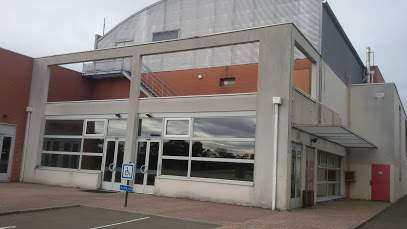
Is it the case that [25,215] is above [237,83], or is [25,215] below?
below

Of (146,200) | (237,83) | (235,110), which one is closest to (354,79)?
(237,83)

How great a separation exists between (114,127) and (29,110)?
4.97 m

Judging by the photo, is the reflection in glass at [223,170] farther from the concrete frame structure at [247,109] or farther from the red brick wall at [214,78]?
Result: the red brick wall at [214,78]

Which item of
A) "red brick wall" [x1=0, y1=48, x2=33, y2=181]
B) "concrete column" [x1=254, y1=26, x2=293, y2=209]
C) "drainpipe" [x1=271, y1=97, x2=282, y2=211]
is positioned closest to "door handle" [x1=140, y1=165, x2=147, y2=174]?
"concrete column" [x1=254, y1=26, x2=293, y2=209]

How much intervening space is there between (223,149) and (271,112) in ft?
7.18

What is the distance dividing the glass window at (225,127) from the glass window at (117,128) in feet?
11.6

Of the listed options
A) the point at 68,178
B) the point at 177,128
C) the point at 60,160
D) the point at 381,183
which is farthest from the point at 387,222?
the point at 60,160

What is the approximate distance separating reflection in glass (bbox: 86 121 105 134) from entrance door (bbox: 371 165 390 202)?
13995 mm

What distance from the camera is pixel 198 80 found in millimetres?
23234

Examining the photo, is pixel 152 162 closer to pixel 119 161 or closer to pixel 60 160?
pixel 119 161

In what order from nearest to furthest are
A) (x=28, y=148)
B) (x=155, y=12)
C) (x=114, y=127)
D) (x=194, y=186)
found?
(x=194, y=186) < (x=114, y=127) < (x=28, y=148) < (x=155, y=12)

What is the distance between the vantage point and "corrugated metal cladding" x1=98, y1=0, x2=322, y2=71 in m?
22.3

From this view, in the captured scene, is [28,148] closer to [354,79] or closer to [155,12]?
[155,12]

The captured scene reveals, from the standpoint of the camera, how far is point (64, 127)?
21062 mm
